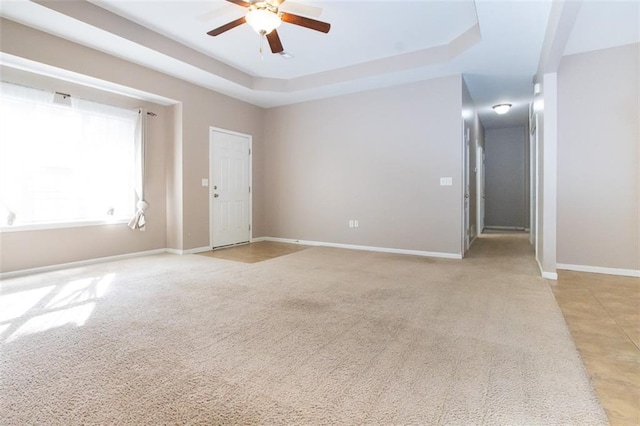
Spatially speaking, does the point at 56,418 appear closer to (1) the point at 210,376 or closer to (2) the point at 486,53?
(1) the point at 210,376

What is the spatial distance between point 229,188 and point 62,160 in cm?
255

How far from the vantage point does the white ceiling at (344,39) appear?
11.2 feet

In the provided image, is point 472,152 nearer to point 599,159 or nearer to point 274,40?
point 599,159

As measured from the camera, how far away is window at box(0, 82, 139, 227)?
3.77 meters

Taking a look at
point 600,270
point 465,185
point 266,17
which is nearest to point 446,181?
point 465,185

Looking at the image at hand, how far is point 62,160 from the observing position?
4.23 m

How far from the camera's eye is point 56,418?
1385mm

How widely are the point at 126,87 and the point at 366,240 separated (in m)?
4.35

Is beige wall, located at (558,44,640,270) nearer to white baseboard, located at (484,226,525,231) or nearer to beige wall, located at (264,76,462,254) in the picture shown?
beige wall, located at (264,76,462,254)

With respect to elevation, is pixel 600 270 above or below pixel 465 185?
below

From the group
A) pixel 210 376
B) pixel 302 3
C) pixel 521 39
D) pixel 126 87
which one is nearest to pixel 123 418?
pixel 210 376

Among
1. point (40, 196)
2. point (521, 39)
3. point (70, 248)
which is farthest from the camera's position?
point (70, 248)

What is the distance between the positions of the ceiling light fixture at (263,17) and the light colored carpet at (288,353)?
2543mm

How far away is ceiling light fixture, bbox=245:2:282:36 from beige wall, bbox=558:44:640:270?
3.85 m
